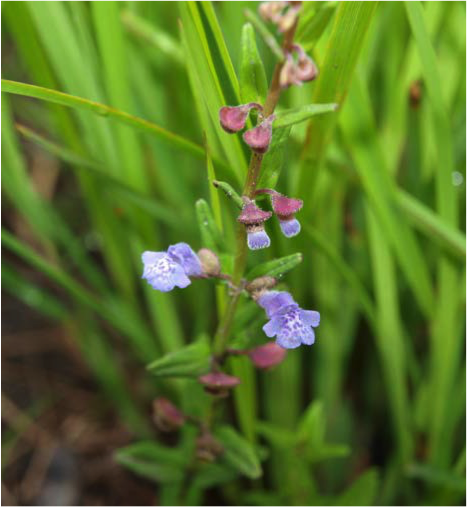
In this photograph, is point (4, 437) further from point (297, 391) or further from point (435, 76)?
point (435, 76)

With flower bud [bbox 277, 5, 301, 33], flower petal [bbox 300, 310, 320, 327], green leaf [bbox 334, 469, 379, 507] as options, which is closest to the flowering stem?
flower bud [bbox 277, 5, 301, 33]

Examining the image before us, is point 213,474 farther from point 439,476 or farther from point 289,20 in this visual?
point 289,20

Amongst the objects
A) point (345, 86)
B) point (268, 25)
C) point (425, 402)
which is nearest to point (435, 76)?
point (345, 86)

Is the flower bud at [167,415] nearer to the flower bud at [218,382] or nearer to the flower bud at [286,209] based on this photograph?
the flower bud at [218,382]

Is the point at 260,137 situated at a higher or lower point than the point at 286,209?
higher

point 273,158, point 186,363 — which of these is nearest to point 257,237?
point 273,158
